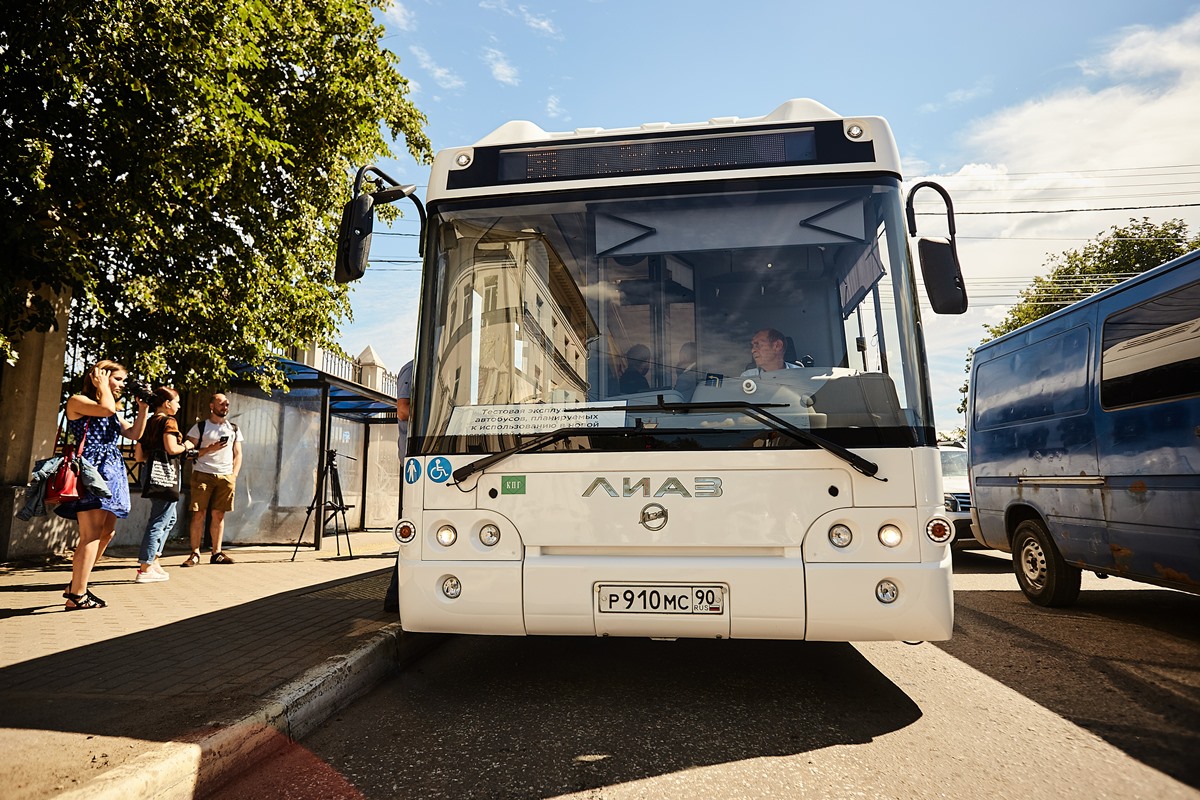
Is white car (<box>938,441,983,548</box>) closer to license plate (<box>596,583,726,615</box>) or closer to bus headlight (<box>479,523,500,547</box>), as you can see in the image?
license plate (<box>596,583,726,615</box>)

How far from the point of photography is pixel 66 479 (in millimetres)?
5617

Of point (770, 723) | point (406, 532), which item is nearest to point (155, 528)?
point (406, 532)

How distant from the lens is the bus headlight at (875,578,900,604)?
353cm

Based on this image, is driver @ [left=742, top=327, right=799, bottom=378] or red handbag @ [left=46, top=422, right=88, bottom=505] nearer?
driver @ [left=742, top=327, right=799, bottom=378]

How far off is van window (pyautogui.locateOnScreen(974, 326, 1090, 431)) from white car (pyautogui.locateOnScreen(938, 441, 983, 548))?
5.23 feet

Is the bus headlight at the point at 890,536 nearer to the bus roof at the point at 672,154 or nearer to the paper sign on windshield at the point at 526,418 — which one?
the paper sign on windshield at the point at 526,418

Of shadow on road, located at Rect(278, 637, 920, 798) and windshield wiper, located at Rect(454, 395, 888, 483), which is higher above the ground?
windshield wiper, located at Rect(454, 395, 888, 483)

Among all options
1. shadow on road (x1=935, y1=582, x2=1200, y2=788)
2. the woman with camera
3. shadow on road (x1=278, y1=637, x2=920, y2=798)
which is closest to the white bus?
shadow on road (x1=278, y1=637, x2=920, y2=798)

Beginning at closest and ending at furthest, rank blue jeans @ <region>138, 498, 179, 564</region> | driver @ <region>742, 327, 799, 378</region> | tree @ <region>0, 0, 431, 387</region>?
driver @ <region>742, 327, 799, 378</region> < tree @ <region>0, 0, 431, 387</region> < blue jeans @ <region>138, 498, 179, 564</region>

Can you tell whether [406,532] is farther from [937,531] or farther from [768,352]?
[937,531]

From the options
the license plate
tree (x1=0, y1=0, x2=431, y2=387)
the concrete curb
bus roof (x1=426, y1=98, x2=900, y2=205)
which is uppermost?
tree (x1=0, y1=0, x2=431, y2=387)

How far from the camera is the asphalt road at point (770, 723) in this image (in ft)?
9.44

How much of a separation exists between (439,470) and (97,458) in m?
3.60

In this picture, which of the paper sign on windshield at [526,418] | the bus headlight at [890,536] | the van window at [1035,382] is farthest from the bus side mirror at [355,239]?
the van window at [1035,382]
